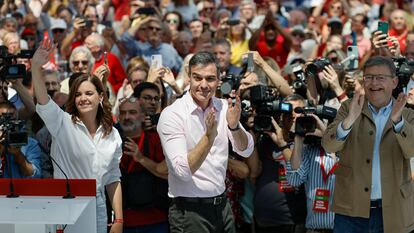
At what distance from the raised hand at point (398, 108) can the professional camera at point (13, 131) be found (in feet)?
8.65

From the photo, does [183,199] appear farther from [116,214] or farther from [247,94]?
[247,94]

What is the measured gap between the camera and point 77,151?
6973mm

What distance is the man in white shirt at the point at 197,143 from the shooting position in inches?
274

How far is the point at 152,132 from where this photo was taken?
816 cm

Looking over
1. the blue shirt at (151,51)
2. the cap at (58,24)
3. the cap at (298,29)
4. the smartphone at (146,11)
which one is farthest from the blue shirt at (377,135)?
the cap at (58,24)

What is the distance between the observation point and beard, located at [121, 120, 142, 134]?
26.9 ft

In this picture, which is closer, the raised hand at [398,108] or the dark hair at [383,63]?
the raised hand at [398,108]

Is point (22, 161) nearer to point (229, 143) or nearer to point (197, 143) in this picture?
point (197, 143)

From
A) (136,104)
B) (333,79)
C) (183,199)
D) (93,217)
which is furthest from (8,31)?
(93,217)

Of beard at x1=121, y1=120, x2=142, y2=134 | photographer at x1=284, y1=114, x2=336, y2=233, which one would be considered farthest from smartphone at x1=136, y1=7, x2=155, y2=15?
photographer at x1=284, y1=114, x2=336, y2=233

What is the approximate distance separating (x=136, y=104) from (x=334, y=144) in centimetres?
214

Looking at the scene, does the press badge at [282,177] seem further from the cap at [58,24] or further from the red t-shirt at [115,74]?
the cap at [58,24]

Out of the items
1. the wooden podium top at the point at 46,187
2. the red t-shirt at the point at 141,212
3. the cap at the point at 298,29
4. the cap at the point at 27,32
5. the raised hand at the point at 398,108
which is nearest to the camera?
the wooden podium top at the point at 46,187

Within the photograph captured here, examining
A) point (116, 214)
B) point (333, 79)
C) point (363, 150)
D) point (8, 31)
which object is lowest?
point (116, 214)
